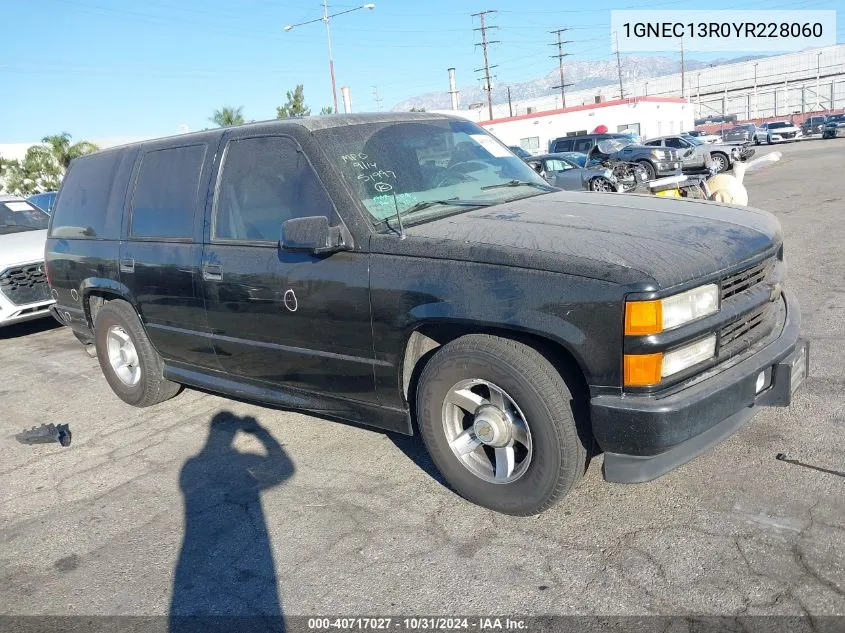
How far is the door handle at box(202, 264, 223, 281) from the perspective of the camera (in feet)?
13.6

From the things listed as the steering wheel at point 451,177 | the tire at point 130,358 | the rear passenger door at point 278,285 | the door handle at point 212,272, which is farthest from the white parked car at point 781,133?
the door handle at point 212,272

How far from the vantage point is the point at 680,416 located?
282 cm

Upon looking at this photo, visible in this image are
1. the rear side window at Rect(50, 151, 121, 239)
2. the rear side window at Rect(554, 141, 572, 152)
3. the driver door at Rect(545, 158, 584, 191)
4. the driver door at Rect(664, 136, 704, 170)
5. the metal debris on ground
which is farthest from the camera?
the rear side window at Rect(554, 141, 572, 152)

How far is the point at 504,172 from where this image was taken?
173 inches

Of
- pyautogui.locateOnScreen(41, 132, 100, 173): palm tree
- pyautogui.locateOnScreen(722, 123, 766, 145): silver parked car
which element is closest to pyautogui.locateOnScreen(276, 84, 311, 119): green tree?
pyautogui.locateOnScreen(41, 132, 100, 173): palm tree

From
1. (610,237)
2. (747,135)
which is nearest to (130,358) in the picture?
(610,237)

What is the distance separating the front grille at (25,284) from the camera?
772 cm

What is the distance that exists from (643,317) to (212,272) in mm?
2540

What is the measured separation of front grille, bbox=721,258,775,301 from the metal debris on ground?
426 cm

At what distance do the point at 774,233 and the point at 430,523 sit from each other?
7.32 feet

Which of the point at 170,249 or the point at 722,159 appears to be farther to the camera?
the point at 722,159

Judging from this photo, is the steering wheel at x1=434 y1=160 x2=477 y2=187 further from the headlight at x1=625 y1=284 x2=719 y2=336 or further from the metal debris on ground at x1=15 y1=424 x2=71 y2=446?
the metal debris on ground at x1=15 y1=424 x2=71 y2=446

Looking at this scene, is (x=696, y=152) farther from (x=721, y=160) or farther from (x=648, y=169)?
(x=648, y=169)

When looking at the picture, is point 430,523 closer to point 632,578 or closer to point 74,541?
point 632,578
